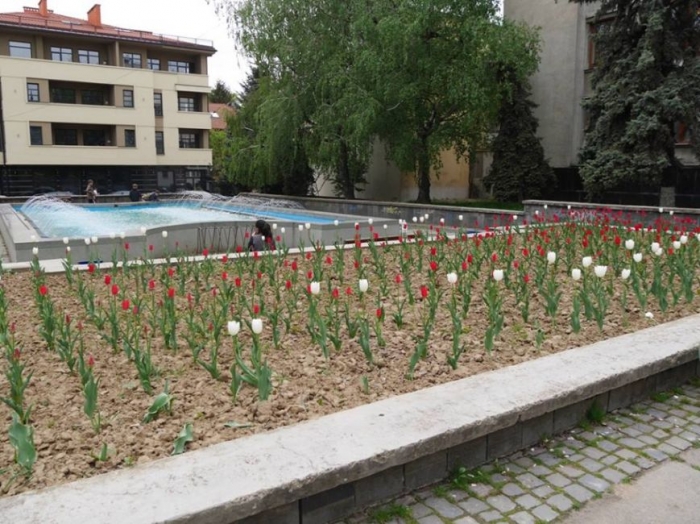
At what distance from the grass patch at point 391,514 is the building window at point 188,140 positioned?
41.9 m

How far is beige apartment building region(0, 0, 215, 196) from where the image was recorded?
Result: 116 feet

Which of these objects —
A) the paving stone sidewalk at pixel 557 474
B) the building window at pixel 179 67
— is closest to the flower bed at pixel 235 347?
the paving stone sidewalk at pixel 557 474

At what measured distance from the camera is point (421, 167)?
73.0 feet

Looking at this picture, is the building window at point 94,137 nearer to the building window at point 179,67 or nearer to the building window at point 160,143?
the building window at point 160,143

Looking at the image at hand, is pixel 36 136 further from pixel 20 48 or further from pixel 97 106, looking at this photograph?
pixel 20 48

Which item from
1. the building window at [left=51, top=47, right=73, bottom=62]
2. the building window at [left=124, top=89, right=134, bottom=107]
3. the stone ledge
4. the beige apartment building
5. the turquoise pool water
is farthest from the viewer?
the building window at [left=124, top=89, right=134, bottom=107]

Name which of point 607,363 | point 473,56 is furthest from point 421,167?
point 607,363

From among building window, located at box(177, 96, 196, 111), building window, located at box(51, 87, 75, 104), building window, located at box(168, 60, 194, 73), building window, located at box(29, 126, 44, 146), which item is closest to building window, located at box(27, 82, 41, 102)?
building window, located at box(51, 87, 75, 104)

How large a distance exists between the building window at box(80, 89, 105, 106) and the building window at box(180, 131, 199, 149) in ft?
18.4

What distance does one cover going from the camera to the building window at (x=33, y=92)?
35.6 m

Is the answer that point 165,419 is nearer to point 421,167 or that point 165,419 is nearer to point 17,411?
point 17,411

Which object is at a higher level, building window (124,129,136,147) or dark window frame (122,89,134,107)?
dark window frame (122,89,134,107)

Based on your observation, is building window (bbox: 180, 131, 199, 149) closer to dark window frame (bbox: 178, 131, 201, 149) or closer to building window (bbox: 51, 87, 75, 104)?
dark window frame (bbox: 178, 131, 201, 149)

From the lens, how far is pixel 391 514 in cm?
279
